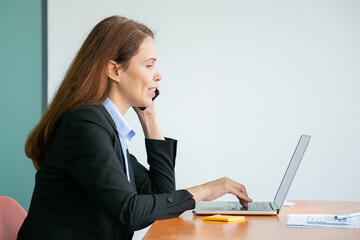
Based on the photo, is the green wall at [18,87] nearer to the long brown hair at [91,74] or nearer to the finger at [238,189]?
the long brown hair at [91,74]

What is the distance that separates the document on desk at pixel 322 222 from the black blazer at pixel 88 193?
30 cm

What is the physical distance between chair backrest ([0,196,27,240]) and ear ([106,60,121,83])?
503 mm

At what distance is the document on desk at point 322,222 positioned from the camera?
135 cm

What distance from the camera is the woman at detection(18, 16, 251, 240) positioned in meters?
1.29

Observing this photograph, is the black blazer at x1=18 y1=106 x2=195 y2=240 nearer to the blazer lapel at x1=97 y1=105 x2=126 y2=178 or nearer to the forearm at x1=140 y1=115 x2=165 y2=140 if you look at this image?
the blazer lapel at x1=97 y1=105 x2=126 y2=178

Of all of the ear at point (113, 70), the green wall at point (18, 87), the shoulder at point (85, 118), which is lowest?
the green wall at point (18, 87)

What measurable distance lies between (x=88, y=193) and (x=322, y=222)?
0.65 m

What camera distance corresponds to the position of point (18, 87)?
3256 millimetres

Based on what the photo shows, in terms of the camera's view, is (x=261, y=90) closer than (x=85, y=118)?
No

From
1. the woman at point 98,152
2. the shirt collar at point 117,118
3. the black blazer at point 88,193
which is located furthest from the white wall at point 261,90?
the black blazer at point 88,193

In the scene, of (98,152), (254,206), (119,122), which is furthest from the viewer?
(254,206)

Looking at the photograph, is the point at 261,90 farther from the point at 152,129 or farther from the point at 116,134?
the point at 116,134

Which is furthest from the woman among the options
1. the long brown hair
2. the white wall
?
the white wall

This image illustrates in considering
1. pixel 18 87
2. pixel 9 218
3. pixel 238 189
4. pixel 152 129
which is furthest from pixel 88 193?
pixel 18 87
